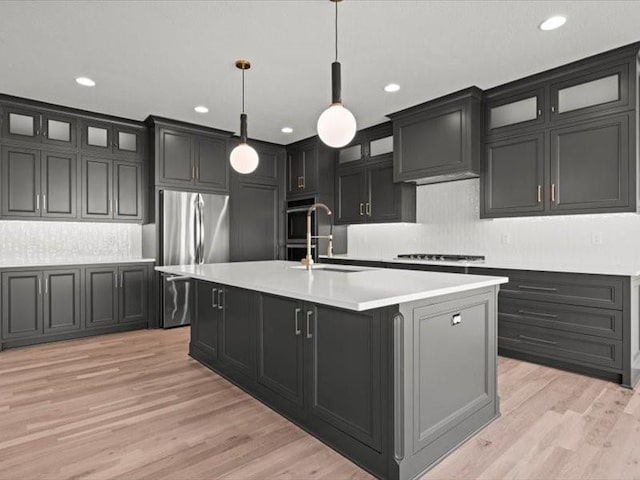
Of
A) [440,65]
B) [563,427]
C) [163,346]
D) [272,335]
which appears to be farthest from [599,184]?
[163,346]

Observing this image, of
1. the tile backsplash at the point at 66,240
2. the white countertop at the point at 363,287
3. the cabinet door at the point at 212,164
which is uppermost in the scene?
the cabinet door at the point at 212,164

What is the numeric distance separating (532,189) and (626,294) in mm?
1207

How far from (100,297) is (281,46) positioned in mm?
3438

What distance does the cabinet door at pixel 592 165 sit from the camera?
310 centimetres

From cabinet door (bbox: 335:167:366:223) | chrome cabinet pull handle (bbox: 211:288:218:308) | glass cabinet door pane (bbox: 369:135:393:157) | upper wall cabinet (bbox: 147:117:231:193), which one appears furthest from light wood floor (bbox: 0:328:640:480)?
glass cabinet door pane (bbox: 369:135:393:157)

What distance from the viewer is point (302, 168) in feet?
19.8

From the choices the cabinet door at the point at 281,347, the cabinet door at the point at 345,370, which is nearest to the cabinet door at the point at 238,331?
the cabinet door at the point at 281,347

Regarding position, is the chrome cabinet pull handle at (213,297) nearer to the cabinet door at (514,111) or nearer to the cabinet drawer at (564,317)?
the cabinet drawer at (564,317)

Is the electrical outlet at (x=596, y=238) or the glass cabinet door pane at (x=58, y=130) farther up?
the glass cabinet door pane at (x=58, y=130)

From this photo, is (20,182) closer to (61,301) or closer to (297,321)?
(61,301)

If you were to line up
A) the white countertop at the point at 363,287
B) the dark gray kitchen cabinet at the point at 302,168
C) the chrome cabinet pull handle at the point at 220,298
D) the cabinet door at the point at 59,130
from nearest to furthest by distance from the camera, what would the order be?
the white countertop at the point at 363,287
the chrome cabinet pull handle at the point at 220,298
the cabinet door at the point at 59,130
the dark gray kitchen cabinet at the point at 302,168

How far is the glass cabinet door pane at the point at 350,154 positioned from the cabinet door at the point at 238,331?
3237 mm

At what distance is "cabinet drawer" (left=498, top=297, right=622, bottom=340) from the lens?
295cm

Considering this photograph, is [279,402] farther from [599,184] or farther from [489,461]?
[599,184]
